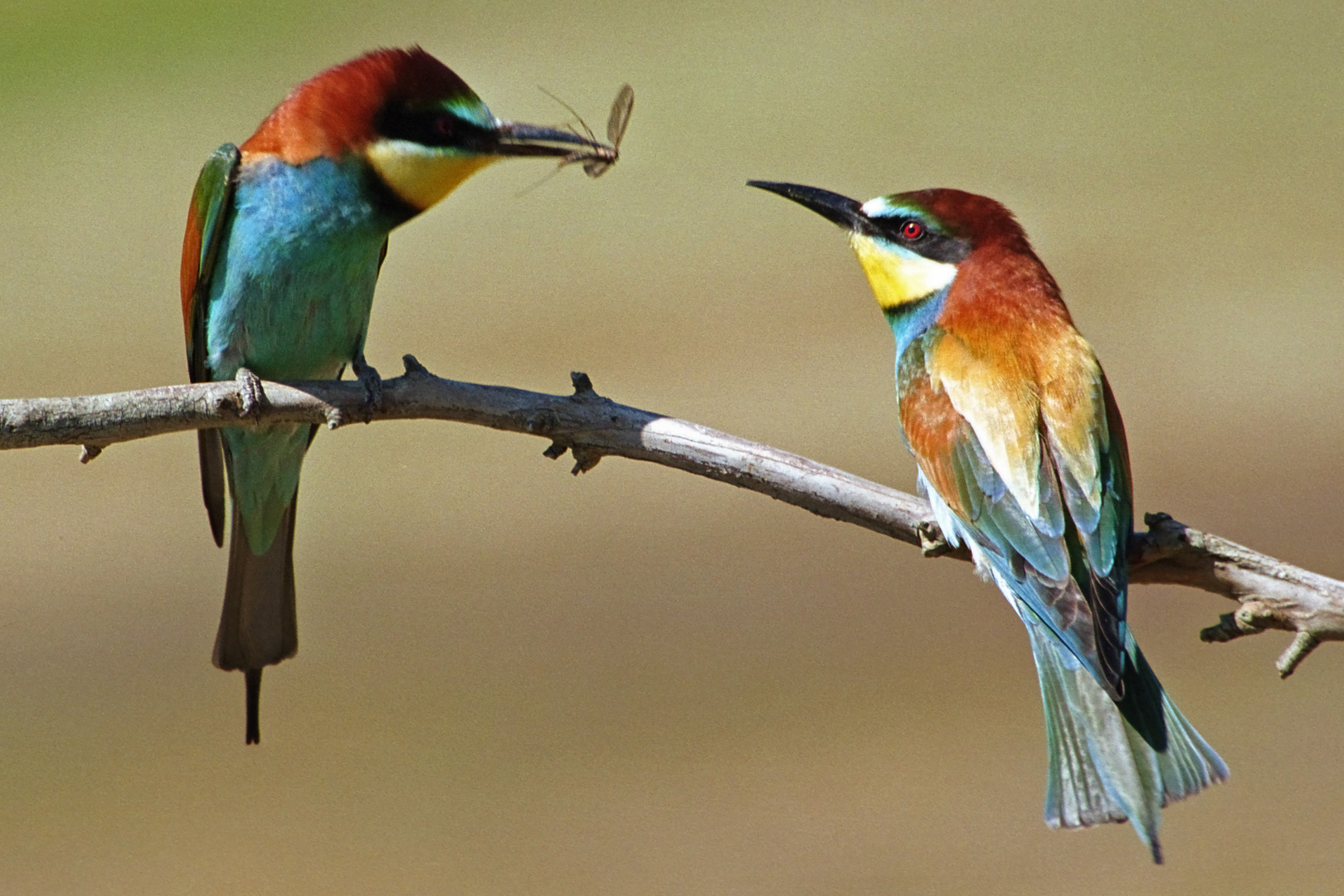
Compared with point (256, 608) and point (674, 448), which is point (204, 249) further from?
point (674, 448)

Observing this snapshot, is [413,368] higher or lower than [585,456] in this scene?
higher

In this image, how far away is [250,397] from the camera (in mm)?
2174

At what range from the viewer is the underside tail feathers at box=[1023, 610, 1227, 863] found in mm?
1937

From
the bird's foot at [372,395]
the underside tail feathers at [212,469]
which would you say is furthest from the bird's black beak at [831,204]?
the underside tail feathers at [212,469]

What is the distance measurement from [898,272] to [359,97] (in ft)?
3.36

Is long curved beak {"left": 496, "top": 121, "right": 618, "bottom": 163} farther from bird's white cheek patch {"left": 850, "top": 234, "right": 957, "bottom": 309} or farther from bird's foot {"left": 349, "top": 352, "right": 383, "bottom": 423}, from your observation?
bird's white cheek patch {"left": 850, "top": 234, "right": 957, "bottom": 309}

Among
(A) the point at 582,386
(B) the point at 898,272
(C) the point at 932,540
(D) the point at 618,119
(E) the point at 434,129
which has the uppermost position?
(D) the point at 618,119

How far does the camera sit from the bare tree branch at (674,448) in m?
1.91

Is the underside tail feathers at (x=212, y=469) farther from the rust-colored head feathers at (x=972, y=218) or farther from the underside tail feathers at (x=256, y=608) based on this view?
the rust-colored head feathers at (x=972, y=218)

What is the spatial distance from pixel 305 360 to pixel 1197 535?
153cm

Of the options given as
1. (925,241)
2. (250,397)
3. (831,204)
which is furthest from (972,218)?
(250,397)

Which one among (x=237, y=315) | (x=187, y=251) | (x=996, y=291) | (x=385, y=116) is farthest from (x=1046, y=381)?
(x=187, y=251)

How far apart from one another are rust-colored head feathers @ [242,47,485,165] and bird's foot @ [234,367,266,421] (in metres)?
0.45

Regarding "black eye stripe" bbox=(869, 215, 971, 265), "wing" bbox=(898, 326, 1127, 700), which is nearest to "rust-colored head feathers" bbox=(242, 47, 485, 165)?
"black eye stripe" bbox=(869, 215, 971, 265)
